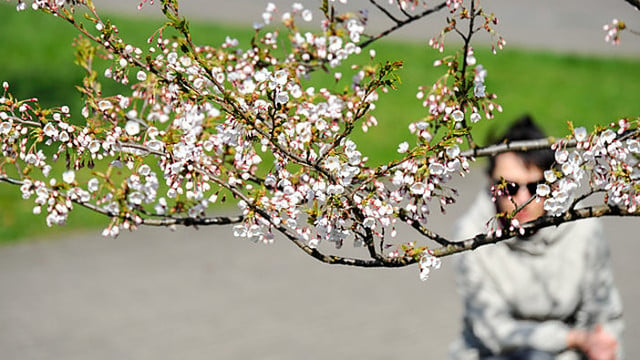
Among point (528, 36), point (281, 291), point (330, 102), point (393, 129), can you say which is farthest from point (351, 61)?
point (330, 102)

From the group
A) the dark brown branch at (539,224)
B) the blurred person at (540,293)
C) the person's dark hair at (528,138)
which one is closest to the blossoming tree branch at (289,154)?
the dark brown branch at (539,224)

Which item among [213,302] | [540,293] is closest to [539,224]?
[540,293]

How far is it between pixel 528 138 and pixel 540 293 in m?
0.70

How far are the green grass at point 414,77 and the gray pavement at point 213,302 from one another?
336cm

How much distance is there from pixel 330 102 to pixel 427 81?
11.5 m

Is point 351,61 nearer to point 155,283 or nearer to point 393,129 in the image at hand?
point 393,129

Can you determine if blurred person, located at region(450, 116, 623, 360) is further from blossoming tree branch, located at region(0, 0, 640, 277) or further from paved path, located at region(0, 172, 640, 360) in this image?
paved path, located at region(0, 172, 640, 360)

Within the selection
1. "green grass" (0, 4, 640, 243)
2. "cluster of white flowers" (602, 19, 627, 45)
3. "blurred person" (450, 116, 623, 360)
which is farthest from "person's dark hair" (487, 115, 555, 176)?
"green grass" (0, 4, 640, 243)

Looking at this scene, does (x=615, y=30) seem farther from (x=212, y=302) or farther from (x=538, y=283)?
(x=212, y=302)

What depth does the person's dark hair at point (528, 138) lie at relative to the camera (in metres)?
3.68

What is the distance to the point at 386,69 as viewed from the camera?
1787 mm

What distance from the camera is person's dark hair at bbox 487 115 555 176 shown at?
3.68 m

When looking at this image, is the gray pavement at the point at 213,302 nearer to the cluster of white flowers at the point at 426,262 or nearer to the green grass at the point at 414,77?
the green grass at the point at 414,77

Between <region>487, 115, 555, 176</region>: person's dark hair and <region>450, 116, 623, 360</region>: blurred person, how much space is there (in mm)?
12
